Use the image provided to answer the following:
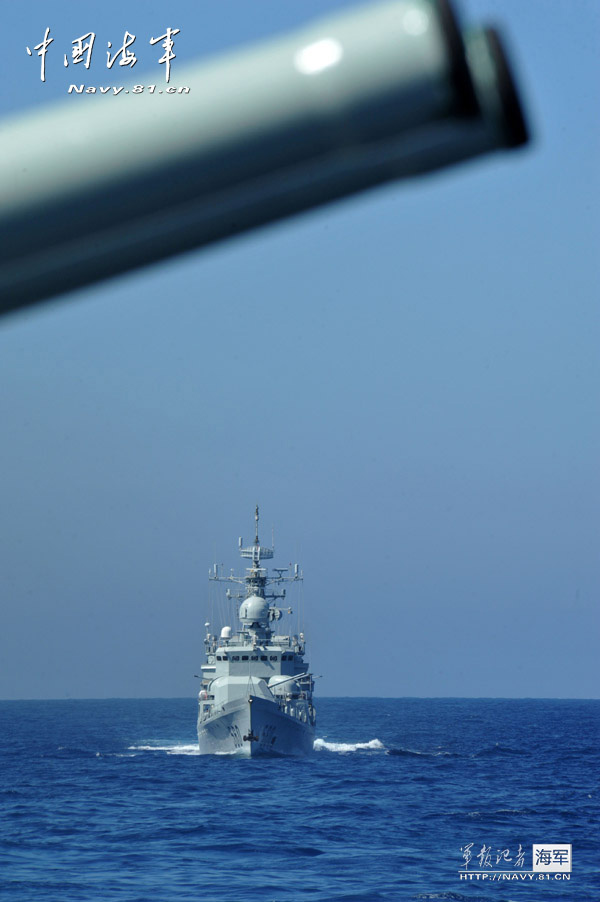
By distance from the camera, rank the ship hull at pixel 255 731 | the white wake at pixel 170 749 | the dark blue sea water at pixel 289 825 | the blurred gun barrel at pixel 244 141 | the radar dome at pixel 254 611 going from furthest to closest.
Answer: the white wake at pixel 170 749, the radar dome at pixel 254 611, the ship hull at pixel 255 731, the dark blue sea water at pixel 289 825, the blurred gun barrel at pixel 244 141

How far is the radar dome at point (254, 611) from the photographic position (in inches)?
2798

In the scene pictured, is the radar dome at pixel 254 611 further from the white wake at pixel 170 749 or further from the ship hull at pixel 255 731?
the white wake at pixel 170 749

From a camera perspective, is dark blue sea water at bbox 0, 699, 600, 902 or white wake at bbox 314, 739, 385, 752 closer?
dark blue sea water at bbox 0, 699, 600, 902

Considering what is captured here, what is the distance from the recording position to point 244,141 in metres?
1.23

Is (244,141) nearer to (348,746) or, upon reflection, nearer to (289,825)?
(289,825)

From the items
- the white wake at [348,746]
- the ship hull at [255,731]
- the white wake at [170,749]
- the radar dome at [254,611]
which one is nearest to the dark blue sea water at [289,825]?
the white wake at [170,749]

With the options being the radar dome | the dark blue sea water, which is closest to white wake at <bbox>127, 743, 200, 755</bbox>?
the dark blue sea water

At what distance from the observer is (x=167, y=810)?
47000 millimetres

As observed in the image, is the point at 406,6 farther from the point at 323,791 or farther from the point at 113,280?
the point at 323,791

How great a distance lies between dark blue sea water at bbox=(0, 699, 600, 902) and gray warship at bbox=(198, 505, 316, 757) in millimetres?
1444

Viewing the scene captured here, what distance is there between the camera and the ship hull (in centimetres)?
6266

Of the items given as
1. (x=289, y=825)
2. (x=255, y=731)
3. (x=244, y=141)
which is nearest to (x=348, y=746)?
(x=255, y=731)

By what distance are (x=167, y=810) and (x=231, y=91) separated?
48.5 meters

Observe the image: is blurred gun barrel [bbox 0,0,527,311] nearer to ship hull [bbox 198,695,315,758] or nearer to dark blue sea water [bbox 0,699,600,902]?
dark blue sea water [bbox 0,699,600,902]
